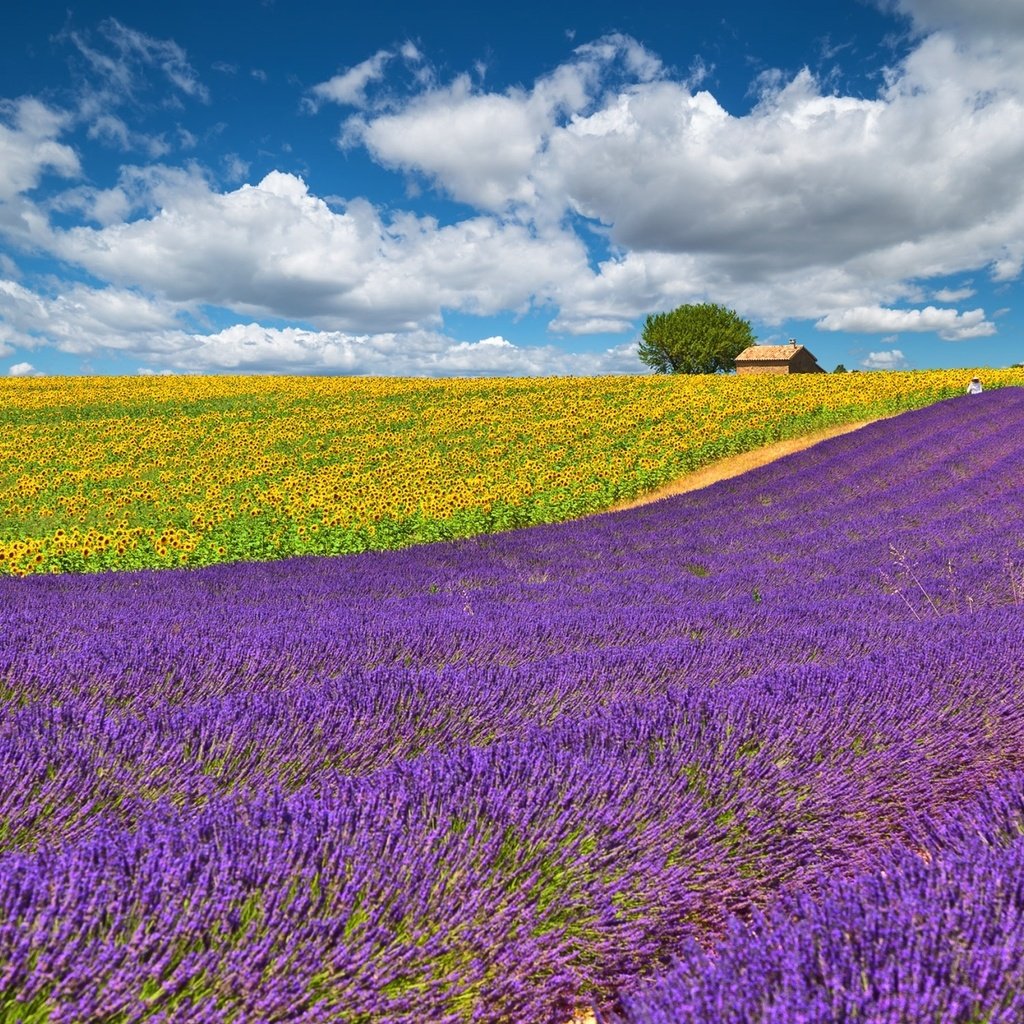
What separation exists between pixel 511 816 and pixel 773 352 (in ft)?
174

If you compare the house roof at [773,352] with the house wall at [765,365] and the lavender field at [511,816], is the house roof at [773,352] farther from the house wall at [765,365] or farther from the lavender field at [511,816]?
the lavender field at [511,816]

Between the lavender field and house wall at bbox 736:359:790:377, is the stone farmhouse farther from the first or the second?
the lavender field

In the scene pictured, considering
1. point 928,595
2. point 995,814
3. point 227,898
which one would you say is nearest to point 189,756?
point 227,898

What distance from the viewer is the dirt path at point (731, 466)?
1444 centimetres

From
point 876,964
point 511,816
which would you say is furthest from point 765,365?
point 876,964

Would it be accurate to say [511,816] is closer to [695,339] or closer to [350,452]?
[350,452]

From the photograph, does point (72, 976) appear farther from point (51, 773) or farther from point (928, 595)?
point (928, 595)

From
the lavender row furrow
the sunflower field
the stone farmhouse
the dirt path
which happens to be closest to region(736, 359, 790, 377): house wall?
the stone farmhouse

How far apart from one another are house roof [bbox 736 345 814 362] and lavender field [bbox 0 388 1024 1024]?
4909 centimetres

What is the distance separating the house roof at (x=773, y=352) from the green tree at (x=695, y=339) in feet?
23.2

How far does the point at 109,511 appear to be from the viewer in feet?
38.5

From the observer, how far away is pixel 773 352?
50.1 meters

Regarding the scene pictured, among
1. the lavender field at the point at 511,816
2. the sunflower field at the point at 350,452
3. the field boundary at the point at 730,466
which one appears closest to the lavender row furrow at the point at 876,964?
the lavender field at the point at 511,816

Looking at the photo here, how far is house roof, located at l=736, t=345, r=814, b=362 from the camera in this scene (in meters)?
49.3
